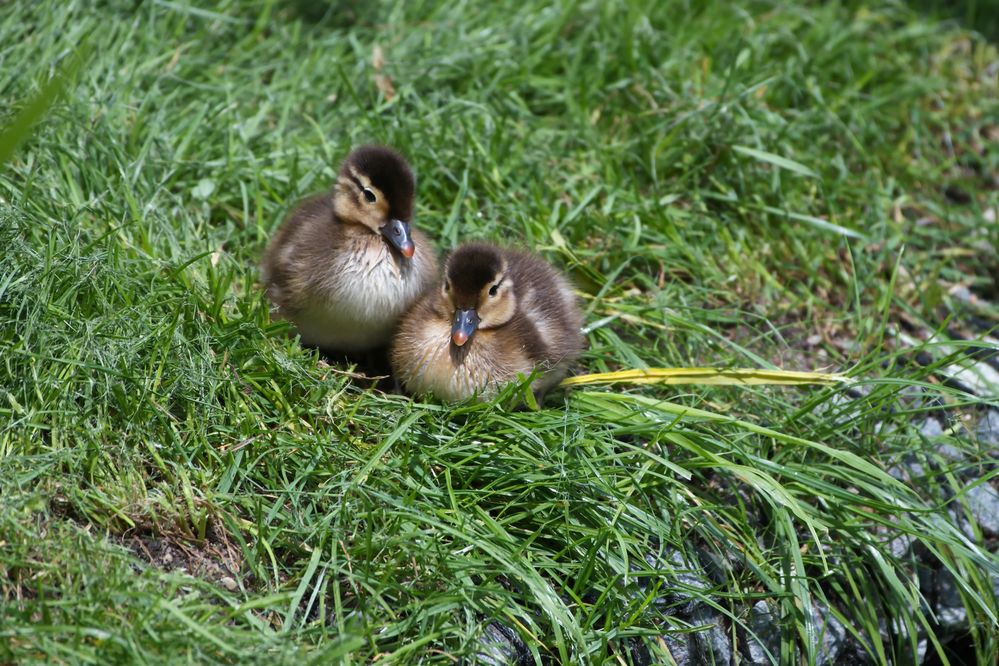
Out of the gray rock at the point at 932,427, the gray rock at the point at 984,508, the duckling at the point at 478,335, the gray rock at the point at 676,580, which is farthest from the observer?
the gray rock at the point at 932,427

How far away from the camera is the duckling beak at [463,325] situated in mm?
3498

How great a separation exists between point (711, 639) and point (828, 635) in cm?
51

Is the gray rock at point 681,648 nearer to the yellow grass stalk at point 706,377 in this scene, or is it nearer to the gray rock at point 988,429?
the yellow grass stalk at point 706,377

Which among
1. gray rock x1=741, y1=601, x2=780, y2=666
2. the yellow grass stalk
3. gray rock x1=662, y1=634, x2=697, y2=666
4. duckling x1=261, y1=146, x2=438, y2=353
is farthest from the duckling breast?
gray rock x1=741, y1=601, x2=780, y2=666

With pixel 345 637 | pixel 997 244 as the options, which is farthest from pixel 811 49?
pixel 345 637

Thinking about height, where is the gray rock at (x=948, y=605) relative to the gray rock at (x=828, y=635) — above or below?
below

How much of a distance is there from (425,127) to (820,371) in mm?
1975

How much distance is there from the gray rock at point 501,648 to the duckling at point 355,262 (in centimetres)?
116

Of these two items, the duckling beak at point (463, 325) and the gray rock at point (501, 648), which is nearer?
the gray rock at point (501, 648)

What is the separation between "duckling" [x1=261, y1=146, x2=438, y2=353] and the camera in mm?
3641

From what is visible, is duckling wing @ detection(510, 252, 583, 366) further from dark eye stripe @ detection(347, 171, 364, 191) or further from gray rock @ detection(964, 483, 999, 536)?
gray rock @ detection(964, 483, 999, 536)

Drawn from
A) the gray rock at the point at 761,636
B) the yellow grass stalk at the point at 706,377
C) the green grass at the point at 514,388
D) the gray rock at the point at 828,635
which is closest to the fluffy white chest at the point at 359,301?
the green grass at the point at 514,388

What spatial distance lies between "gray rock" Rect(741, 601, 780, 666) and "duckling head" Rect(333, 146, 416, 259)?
1.70 meters

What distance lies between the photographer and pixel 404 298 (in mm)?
3771
